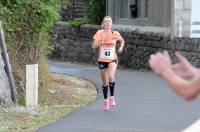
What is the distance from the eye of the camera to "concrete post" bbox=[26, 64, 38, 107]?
11.2 m

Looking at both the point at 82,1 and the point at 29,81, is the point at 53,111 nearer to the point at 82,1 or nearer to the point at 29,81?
the point at 29,81

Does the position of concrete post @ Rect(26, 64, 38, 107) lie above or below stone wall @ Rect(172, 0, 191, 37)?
below

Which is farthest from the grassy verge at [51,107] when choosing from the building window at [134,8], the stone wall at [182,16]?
the building window at [134,8]

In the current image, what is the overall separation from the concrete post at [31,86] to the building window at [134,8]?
13.1 meters

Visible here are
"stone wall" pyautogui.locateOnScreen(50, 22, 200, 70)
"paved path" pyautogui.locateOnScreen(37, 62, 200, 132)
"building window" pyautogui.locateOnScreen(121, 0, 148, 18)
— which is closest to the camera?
"paved path" pyautogui.locateOnScreen(37, 62, 200, 132)

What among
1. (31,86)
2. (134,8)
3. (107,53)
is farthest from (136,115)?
(134,8)

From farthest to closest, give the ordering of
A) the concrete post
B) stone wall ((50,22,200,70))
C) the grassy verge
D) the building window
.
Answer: the building window
stone wall ((50,22,200,70))
the concrete post
the grassy verge

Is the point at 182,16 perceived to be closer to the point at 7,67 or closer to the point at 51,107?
the point at 51,107

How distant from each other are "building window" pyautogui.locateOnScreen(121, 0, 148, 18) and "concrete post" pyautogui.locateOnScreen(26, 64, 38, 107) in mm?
13069

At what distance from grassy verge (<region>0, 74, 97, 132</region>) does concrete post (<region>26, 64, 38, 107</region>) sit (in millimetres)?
180

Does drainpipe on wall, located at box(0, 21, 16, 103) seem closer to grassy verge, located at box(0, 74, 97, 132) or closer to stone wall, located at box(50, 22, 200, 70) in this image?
grassy verge, located at box(0, 74, 97, 132)

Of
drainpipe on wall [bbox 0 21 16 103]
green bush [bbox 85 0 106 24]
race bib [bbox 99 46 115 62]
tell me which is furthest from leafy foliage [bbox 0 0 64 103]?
green bush [bbox 85 0 106 24]

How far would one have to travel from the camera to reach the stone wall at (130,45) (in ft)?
62.9

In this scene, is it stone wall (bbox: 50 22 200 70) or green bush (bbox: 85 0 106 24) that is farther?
green bush (bbox: 85 0 106 24)
